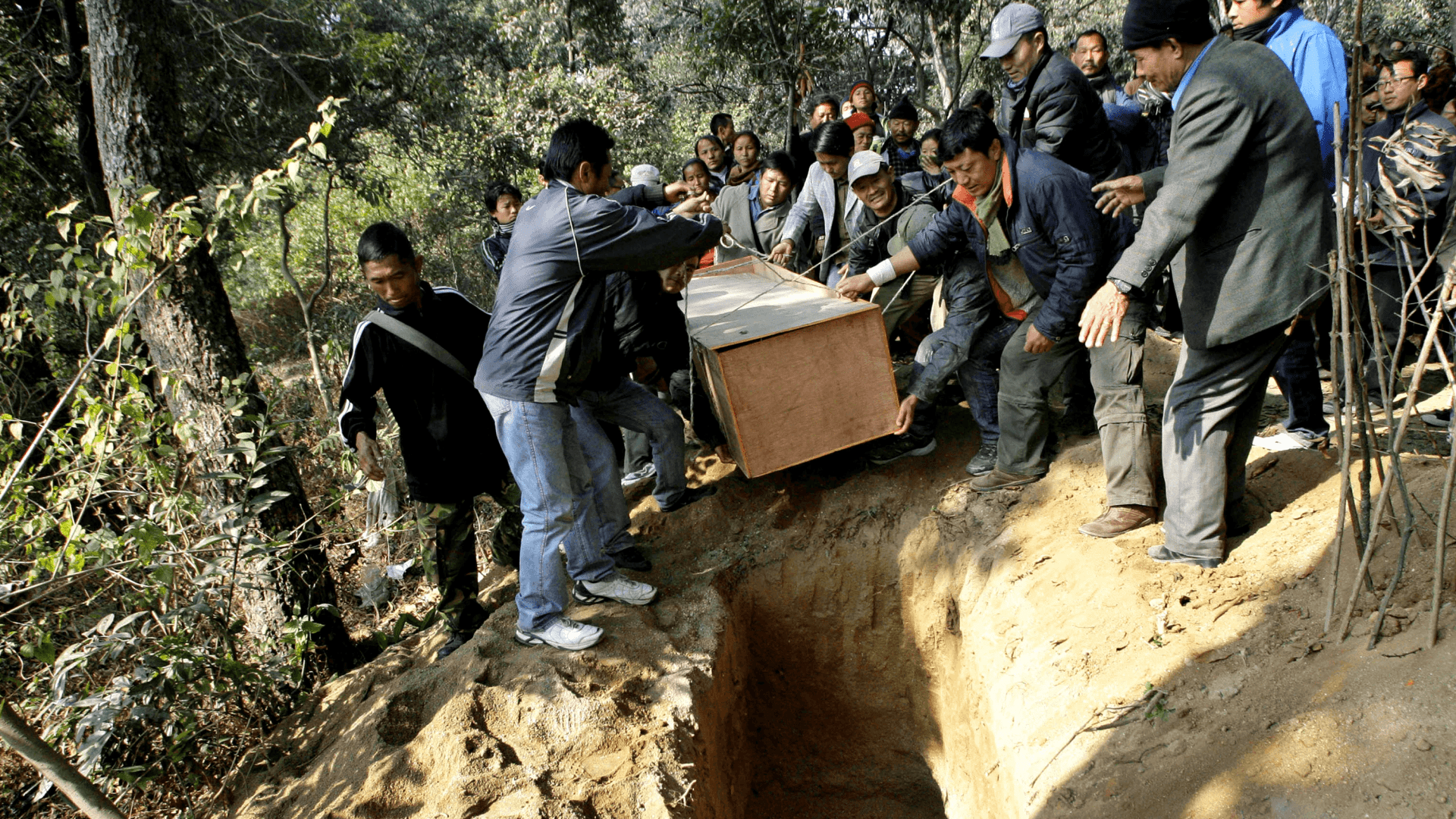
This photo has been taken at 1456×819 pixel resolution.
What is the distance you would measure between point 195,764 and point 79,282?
68.5 inches

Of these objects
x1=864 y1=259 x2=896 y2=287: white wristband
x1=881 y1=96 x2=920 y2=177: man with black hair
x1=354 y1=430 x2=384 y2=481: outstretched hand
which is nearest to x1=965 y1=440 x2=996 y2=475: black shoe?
x1=864 y1=259 x2=896 y2=287: white wristband

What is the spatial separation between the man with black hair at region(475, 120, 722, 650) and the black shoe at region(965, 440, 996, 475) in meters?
1.75

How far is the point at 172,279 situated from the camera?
351 centimetres

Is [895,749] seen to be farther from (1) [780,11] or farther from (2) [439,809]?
(1) [780,11]

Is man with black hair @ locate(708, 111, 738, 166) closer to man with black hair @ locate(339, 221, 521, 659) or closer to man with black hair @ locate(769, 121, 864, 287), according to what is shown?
man with black hair @ locate(769, 121, 864, 287)

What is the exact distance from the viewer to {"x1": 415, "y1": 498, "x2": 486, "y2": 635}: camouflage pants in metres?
3.57

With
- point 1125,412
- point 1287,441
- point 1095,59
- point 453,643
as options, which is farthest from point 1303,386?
point 453,643

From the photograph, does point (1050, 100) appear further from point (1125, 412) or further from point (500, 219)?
point (500, 219)

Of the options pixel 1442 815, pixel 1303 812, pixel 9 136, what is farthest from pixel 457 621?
pixel 9 136

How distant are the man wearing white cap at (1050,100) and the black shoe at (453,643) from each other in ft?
11.3

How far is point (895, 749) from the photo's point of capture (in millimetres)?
4367

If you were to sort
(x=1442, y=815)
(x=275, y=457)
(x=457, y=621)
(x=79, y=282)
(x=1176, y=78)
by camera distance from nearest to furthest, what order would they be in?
(x=1442, y=815), (x=1176, y=78), (x=79, y=282), (x=275, y=457), (x=457, y=621)

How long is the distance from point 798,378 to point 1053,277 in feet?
3.60

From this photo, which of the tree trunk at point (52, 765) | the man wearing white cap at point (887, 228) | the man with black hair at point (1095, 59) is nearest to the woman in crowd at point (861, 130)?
the man wearing white cap at point (887, 228)
